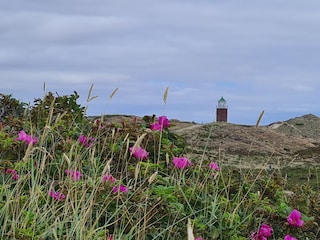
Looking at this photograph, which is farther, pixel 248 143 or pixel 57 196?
pixel 248 143

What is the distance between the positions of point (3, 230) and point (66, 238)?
0.95 ft

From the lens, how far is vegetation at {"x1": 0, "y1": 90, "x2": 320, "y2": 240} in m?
3.20

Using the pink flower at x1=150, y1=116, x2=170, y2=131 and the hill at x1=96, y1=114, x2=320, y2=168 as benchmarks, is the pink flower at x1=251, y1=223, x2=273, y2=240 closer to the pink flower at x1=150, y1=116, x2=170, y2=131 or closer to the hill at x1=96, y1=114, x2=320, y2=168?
the pink flower at x1=150, y1=116, x2=170, y2=131

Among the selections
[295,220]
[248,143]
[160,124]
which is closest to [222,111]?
[248,143]

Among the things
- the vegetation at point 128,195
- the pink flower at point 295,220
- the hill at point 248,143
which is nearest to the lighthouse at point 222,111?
the hill at point 248,143

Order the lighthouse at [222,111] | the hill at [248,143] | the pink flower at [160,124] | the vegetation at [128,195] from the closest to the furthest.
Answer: the vegetation at [128,195] → the pink flower at [160,124] → the hill at [248,143] → the lighthouse at [222,111]

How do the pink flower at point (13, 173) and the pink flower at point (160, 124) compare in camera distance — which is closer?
the pink flower at point (13, 173)

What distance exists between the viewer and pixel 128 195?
12.0 ft

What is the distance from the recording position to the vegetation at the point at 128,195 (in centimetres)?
320

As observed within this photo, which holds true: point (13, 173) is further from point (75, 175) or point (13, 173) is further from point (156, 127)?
point (156, 127)

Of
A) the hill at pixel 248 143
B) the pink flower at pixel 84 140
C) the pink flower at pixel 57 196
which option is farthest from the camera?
the hill at pixel 248 143

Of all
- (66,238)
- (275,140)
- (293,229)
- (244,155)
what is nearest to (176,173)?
(293,229)

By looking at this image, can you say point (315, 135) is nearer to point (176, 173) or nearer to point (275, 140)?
point (275, 140)

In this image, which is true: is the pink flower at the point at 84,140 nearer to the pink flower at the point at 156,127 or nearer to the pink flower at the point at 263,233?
the pink flower at the point at 156,127
